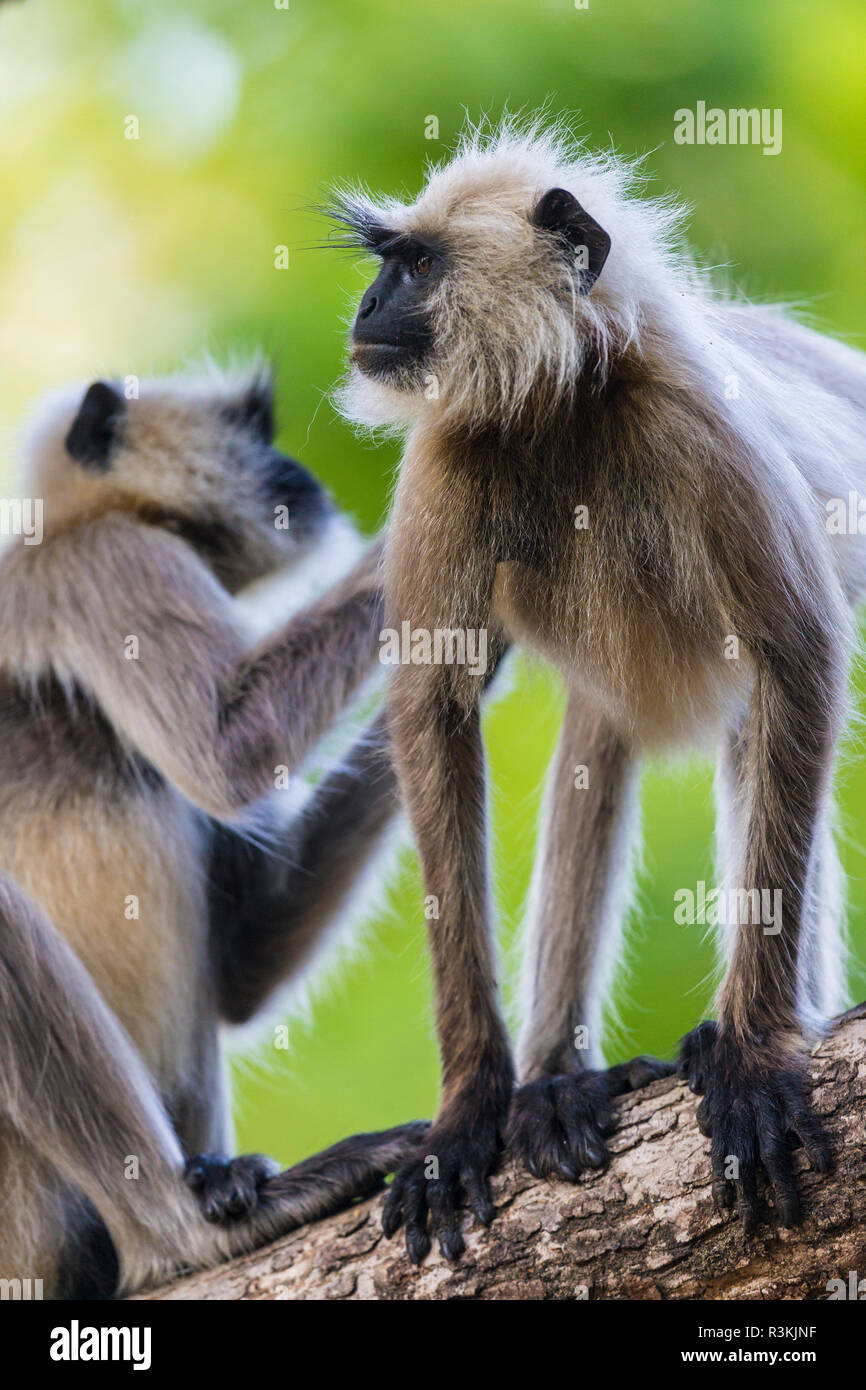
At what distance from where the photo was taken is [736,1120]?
2723 mm

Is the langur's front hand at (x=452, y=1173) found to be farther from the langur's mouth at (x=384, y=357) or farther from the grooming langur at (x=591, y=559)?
the langur's mouth at (x=384, y=357)

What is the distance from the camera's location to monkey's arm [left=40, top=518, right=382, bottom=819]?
3902mm

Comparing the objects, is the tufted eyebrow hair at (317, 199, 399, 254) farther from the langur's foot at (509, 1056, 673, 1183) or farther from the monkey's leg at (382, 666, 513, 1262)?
the langur's foot at (509, 1056, 673, 1183)

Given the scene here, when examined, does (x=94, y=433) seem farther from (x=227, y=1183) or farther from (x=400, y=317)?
(x=227, y=1183)

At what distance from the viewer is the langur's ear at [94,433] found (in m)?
4.34

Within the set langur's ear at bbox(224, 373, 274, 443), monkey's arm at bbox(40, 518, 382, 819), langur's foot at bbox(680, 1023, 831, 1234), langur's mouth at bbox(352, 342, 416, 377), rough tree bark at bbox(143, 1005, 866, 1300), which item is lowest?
rough tree bark at bbox(143, 1005, 866, 1300)

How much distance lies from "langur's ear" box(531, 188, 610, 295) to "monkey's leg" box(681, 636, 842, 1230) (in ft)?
2.76

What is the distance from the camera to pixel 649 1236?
271cm

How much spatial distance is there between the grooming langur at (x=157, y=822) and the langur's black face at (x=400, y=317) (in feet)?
2.97

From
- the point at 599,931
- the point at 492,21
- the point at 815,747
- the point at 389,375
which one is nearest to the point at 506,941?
the point at 599,931

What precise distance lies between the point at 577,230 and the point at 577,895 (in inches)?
64.7

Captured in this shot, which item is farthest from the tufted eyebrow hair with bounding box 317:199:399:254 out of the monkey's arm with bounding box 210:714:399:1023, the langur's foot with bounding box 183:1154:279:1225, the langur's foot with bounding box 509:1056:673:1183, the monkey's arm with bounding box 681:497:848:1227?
the langur's foot with bounding box 183:1154:279:1225

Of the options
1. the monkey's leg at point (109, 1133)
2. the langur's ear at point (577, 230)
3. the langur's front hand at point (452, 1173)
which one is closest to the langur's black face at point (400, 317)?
the langur's ear at point (577, 230)

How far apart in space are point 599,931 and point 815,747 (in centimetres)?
98
